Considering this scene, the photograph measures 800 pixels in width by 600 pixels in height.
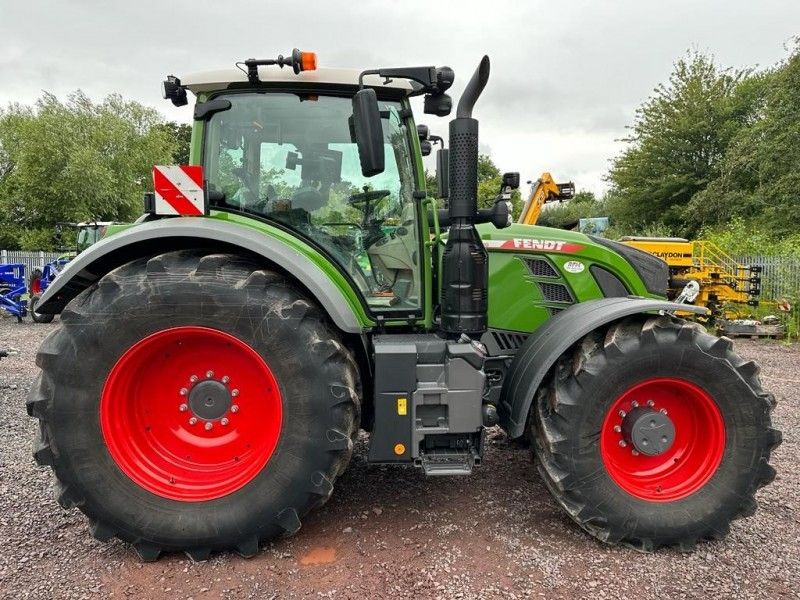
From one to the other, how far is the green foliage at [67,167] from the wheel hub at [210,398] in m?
20.2

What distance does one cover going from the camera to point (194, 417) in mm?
2779

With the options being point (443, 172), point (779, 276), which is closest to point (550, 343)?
A: point (443, 172)

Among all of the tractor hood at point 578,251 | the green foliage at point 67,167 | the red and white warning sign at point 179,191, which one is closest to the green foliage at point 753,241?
the tractor hood at point 578,251

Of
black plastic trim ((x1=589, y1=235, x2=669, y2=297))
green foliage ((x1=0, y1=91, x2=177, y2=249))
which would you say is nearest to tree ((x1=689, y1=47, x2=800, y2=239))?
black plastic trim ((x1=589, y1=235, x2=669, y2=297))

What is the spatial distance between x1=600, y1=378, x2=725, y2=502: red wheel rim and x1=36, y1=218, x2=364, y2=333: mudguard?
4.82 ft

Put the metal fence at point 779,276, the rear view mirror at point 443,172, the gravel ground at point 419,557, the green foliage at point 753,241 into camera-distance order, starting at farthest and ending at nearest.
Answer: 1. the green foliage at point 753,241
2. the metal fence at point 779,276
3. the rear view mirror at point 443,172
4. the gravel ground at point 419,557

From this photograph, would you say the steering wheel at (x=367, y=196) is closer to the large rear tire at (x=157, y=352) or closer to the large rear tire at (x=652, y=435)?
the large rear tire at (x=157, y=352)

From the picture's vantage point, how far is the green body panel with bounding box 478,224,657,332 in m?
3.46

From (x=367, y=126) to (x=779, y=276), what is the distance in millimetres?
12136

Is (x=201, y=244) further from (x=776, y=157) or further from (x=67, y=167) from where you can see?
(x=67, y=167)

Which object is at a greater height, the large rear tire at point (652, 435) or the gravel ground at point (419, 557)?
the large rear tire at point (652, 435)

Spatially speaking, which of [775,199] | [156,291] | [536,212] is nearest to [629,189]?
[775,199]

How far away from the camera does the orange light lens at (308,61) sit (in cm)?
257

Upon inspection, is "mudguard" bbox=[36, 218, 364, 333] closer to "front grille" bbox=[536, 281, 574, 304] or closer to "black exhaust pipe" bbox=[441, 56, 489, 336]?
"black exhaust pipe" bbox=[441, 56, 489, 336]
